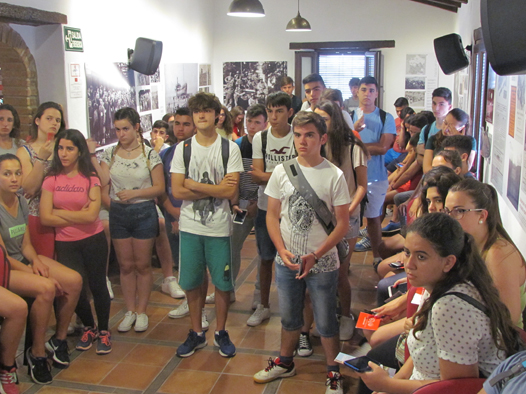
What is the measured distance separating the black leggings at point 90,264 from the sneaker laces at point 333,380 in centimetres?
159

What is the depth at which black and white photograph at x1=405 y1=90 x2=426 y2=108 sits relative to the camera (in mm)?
10352

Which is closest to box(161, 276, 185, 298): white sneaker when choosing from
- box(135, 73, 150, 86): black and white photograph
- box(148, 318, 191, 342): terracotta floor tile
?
box(148, 318, 191, 342): terracotta floor tile

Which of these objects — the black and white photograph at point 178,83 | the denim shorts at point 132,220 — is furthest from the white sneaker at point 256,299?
the black and white photograph at point 178,83

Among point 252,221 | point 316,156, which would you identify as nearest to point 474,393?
point 316,156

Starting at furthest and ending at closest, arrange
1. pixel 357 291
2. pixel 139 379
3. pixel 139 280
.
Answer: pixel 357 291 → pixel 139 280 → pixel 139 379

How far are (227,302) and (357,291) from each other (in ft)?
4.91

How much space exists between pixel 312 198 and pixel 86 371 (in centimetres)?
182

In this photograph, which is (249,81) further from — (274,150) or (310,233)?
(310,233)

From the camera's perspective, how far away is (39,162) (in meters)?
3.71

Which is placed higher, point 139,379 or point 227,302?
point 227,302

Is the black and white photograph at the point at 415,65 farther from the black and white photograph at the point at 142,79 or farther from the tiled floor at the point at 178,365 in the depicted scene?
the tiled floor at the point at 178,365

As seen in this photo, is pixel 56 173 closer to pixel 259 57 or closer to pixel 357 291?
pixel 357 291

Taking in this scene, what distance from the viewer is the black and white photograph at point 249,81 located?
10695 mm

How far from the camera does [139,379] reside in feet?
10.9
